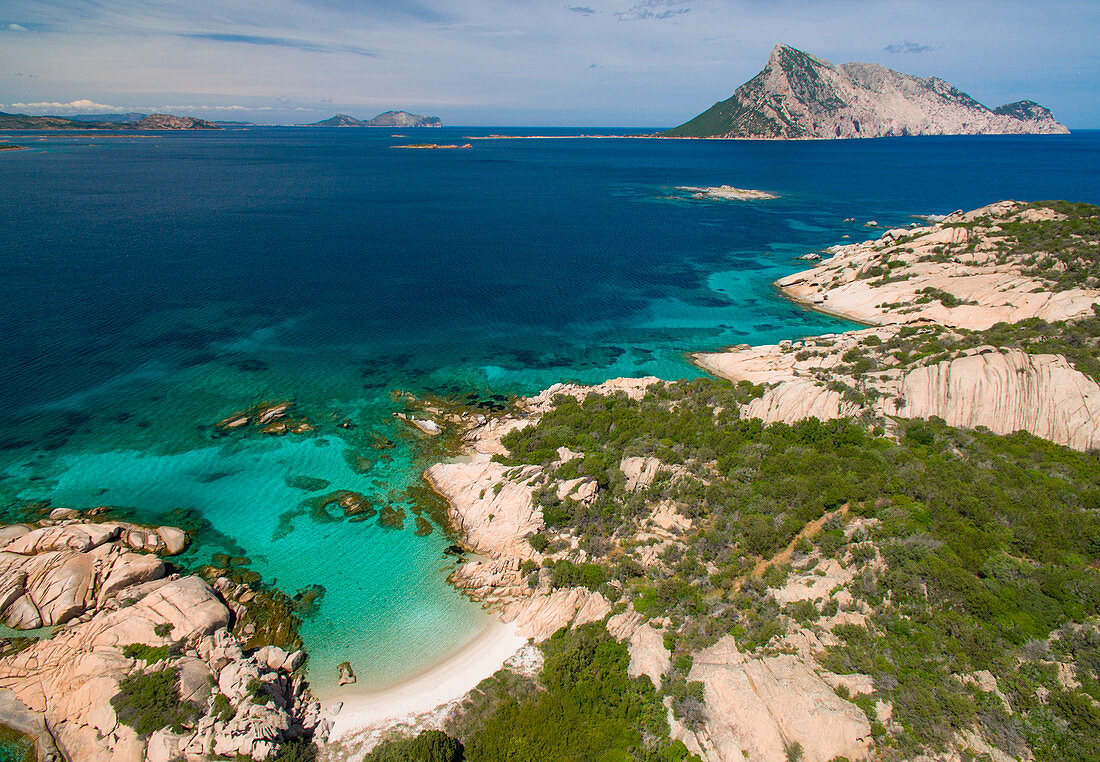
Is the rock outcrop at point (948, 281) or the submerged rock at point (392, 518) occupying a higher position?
the rock outcrop at point (948, 281)

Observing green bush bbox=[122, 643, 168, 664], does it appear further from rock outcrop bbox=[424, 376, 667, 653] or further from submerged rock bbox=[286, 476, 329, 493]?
submerged rock bbox=[286, 476, 329, 493]

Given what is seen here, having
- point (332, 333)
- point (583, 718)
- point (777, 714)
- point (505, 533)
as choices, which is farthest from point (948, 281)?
point (332, 333)

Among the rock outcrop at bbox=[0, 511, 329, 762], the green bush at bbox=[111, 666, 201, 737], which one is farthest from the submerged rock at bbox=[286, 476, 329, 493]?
the green bush at bbox=[111, 666, 201, 737]

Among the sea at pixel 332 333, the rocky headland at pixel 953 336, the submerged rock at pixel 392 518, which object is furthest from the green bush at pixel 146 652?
the rocky headland at pixel 953 336

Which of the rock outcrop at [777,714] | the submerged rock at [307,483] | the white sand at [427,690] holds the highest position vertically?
the rock outcrop at [777,714]

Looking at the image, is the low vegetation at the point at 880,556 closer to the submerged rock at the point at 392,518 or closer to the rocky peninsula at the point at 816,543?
the rocky peninsula at the point at 816,543

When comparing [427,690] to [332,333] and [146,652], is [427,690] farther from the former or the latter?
[332,333]

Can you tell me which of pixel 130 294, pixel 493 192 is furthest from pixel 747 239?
pixel 130 294
